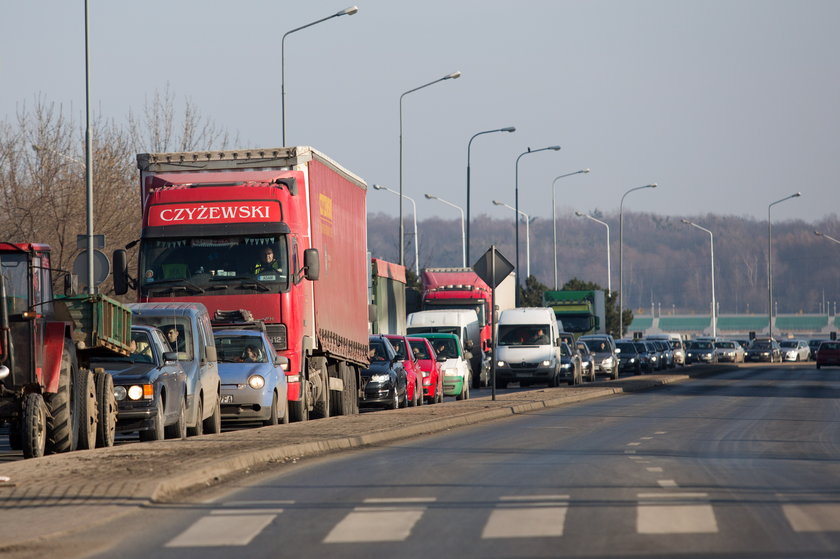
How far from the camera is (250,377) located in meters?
22.5

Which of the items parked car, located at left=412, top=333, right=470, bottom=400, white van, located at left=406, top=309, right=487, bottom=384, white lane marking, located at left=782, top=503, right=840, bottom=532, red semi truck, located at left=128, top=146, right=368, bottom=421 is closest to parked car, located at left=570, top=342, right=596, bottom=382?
white van, located at left=406, top=309, right=487, bottom=384

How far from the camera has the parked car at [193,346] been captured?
20.3 metres

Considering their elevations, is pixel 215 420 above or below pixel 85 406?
below

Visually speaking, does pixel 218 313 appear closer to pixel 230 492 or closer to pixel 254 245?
pixel 254 245

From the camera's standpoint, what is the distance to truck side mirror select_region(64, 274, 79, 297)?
16500mm

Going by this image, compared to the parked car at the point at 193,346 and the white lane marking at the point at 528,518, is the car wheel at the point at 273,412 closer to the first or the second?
the parked car at the point at 193,346

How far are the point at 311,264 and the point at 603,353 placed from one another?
1353 inches

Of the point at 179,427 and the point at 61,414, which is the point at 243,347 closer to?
the point at 179,427

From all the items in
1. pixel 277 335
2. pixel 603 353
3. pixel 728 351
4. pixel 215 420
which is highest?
pixel 277 335

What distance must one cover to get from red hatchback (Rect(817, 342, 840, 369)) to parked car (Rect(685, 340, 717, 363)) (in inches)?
557

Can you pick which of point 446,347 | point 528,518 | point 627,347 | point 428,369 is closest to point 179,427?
point 528,518

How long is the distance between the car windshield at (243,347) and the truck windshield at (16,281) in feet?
23.3

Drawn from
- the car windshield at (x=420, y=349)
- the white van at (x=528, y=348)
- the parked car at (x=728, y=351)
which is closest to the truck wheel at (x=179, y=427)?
the car windshield at (x=420, y=349)

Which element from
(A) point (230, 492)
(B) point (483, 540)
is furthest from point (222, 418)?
(B) point (483, 540)
